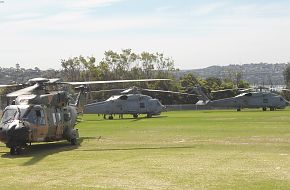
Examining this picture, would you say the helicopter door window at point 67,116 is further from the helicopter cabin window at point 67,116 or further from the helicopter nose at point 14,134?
the helicopter nose at point 14,134

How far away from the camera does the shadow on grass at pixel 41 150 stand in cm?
1919

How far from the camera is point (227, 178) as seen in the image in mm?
13156

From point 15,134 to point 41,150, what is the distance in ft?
8.92

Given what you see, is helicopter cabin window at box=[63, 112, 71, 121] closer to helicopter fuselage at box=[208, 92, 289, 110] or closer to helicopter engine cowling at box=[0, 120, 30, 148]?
helicopter engine cowling at box=[0, 120, 30, 148]

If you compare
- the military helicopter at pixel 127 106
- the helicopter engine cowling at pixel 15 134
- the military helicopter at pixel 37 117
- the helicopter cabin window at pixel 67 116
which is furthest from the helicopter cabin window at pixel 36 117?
the military helicopter at pixel 127 106

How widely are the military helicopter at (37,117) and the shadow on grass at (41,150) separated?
42 cm

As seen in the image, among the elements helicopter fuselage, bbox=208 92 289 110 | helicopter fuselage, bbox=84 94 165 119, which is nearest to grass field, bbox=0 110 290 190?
helicopter fuselage, bbox=84 94 165 119

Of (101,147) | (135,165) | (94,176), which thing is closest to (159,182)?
(94,176)

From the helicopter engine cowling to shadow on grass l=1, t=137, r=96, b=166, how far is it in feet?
1.81

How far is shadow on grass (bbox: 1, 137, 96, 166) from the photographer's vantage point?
63.0ft

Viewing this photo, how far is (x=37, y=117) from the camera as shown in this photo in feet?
70.6

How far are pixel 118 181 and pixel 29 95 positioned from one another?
33.8ft

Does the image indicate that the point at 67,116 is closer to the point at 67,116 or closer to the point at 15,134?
the point at 67,116

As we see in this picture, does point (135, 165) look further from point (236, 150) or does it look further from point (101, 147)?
point (101, 147)
